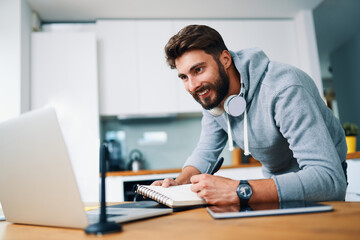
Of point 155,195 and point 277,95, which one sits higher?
point 277,95

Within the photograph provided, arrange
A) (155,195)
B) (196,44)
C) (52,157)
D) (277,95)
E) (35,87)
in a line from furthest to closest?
(35,87) < (196,44) < (277,95) < (155,195) < (52,157)

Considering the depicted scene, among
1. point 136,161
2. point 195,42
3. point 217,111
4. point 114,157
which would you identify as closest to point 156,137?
point 136,161

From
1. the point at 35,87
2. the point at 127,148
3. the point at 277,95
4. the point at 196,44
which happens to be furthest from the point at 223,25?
the point at 277,95

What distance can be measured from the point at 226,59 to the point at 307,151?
0.60 metres

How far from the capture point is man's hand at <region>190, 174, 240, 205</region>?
0.84 metres

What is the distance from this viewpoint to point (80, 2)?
3.12 meters

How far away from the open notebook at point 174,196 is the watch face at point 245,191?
12cm

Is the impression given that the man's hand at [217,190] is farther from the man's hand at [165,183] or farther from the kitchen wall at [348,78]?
the kitchen wall at [348,78]

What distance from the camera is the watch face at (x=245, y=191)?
838 millimetres

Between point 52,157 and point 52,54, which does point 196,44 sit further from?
point 52,54

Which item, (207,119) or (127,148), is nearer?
(207,119)

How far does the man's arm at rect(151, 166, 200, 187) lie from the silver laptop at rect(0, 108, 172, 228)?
36 cm

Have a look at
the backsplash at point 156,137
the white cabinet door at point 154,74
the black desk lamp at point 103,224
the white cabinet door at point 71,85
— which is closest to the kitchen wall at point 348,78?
the backsplash at point 156,137

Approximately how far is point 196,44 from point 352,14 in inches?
149
